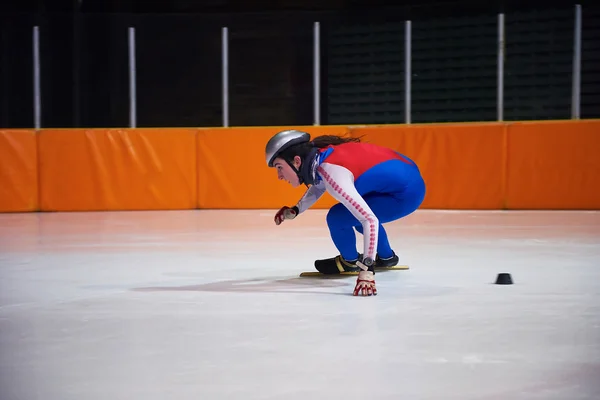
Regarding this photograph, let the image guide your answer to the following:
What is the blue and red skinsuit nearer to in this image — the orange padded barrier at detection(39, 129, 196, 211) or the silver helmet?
the silver helmet

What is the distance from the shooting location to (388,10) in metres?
14.5

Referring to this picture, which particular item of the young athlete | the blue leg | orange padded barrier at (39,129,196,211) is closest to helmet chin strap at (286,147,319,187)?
the young athlete

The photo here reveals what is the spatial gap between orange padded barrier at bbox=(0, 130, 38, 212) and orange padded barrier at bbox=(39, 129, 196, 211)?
0.46 ft

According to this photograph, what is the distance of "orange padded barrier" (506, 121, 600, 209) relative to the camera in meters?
10.0

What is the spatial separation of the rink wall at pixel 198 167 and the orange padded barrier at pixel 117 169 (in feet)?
0.04

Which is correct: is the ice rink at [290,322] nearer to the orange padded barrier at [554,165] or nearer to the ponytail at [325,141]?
Answer: the ponytail at [325,141]

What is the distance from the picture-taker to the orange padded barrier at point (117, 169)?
10.9 metres

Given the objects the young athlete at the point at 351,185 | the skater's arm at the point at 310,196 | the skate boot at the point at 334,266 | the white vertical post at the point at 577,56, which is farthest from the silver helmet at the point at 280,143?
the white vertical post at the point at 577,56

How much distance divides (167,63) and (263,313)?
10.9 meters

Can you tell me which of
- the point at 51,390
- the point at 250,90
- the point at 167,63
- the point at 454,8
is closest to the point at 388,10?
the point at 454,8

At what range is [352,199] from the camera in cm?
424

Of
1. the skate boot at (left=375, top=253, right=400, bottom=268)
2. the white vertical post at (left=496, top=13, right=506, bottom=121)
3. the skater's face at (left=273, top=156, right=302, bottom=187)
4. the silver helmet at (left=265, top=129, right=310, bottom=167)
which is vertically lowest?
the skate boot at (left=375, top=253, right=400, bottom=268)

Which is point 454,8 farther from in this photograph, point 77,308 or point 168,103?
point 77,308

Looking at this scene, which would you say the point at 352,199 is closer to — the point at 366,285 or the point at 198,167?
the point at 366,285
